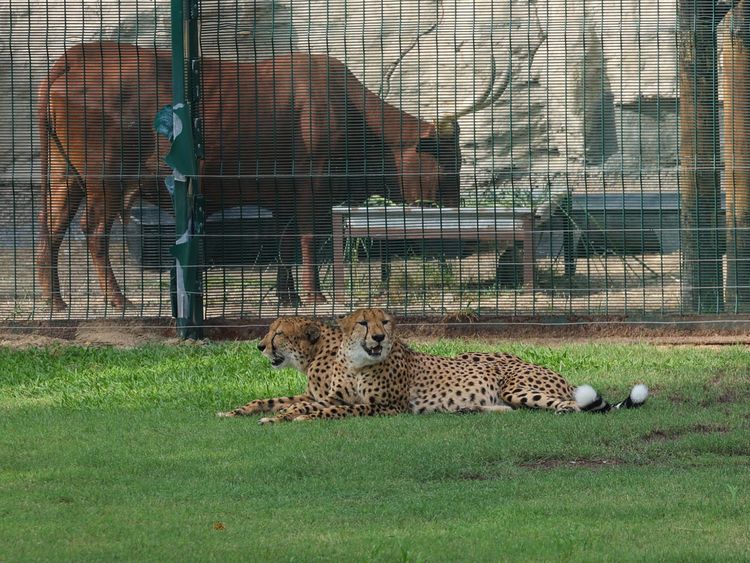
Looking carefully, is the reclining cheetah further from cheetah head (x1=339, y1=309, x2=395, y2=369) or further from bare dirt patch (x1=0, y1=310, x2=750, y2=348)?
bare dirt patch (x1=0, y1=310, x2=750, y2=348)

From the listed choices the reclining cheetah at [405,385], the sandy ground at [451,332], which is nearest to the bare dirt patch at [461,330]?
the sandy ground at [451,332]

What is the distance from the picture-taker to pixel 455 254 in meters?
11.3

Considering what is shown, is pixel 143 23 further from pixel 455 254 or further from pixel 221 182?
pixel 455 254

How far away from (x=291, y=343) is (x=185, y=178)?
3.11 m

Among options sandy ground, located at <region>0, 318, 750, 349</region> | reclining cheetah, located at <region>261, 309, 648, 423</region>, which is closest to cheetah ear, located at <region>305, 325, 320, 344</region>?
reclining cheetah, located at <region>261, 309, 648, 423</region>

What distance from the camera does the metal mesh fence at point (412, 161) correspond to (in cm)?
1116

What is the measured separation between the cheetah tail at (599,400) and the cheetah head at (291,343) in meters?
1.71

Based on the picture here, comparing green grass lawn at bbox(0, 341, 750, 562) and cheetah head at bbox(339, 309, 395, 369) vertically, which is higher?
cheetah head at bbox(339, 309, 395, 369)

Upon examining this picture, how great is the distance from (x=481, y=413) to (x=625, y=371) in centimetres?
186

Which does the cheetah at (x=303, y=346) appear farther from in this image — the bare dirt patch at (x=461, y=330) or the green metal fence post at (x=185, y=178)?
the green metal fence post at (x=185, y=178)

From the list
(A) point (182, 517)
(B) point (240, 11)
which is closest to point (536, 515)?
(A) point (182, 517)

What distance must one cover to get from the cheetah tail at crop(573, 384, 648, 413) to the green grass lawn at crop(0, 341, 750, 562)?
0.12 m

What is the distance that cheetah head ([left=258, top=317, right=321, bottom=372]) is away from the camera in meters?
8.52

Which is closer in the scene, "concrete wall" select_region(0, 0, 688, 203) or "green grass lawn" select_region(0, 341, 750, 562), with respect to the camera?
"green grass lawn" select_region(0, 341, 750, 562)
